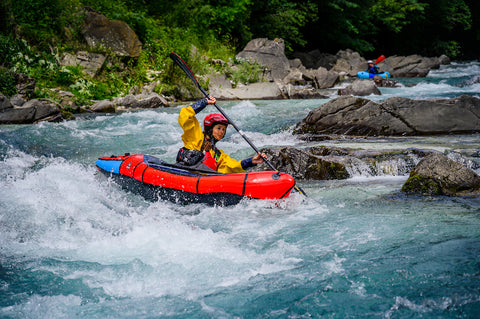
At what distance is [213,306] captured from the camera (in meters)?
2.65

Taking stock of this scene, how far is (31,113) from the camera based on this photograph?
899 cm

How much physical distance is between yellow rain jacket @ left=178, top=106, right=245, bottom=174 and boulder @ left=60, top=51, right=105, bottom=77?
8745mm

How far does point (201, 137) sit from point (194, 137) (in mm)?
91

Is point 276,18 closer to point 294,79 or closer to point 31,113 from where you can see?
point 294,79

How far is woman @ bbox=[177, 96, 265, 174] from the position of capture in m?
4.71

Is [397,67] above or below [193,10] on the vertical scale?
below

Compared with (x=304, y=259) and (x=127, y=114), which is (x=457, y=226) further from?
(x=127, y=114)

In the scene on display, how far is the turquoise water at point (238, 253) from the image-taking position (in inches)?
103

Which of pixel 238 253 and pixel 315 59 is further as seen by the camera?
pixel 315 59

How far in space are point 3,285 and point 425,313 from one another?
8.96 ft

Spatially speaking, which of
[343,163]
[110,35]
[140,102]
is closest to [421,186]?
[343,163]

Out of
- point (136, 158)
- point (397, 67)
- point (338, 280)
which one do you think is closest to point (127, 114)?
point (136, 158)

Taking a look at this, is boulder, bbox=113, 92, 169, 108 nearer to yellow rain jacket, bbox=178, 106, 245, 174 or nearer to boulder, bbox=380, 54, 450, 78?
yellow rain jacket, bbox=178, 106, 245, 174

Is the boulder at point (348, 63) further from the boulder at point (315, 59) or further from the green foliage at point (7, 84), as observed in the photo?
the green foliage at point (7, 84)
